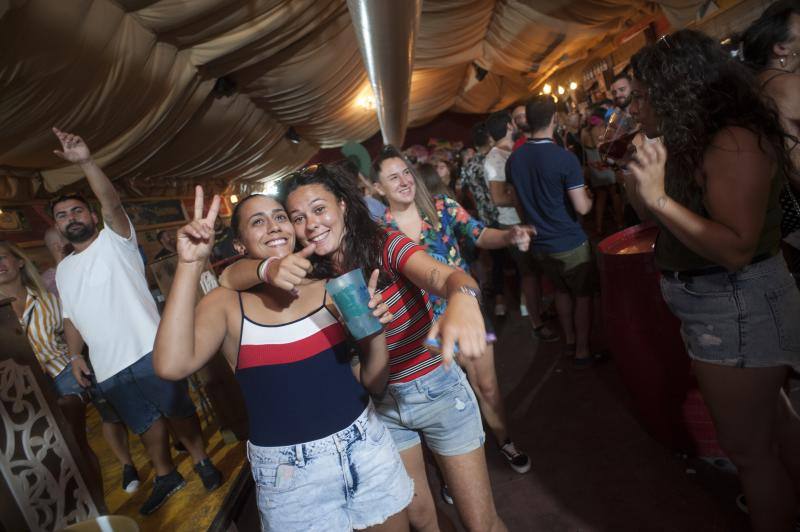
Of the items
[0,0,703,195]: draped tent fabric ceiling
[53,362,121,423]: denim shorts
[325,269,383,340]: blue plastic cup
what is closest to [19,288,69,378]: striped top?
[53,362,121,423]: denim shorts

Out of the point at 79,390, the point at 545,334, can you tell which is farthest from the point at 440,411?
the point at 79,390

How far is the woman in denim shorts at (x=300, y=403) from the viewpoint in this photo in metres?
1.20

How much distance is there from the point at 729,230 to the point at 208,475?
2878 mm

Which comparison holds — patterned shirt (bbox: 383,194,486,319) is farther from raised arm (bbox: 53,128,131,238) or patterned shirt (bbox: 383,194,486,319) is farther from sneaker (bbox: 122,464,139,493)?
sneaker (bbox: 122,464,139,493)

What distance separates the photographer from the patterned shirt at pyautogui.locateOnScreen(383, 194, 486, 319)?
2133 mm

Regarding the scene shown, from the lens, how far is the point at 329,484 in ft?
3.99

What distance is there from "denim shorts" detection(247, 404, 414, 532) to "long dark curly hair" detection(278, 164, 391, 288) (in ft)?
1.68

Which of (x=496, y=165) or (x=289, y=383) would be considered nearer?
(x=289, y=383)

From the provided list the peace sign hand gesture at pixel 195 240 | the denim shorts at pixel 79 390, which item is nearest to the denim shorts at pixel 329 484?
the peace sign hand gesture at pixel 195 240

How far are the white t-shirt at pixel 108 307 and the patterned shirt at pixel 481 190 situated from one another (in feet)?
9.38

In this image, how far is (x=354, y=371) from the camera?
1.40 meters

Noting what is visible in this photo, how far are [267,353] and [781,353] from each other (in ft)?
4.77

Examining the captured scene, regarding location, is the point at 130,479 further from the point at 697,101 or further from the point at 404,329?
the point at 697,101

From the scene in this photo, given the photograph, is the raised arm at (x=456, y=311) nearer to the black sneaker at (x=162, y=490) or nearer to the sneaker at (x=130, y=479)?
the black sneaker at (x=162, y=490)
